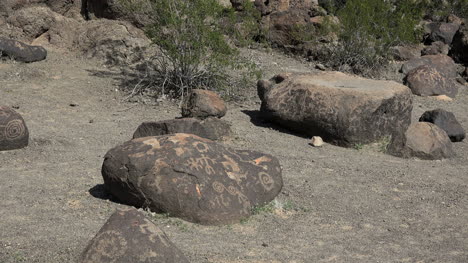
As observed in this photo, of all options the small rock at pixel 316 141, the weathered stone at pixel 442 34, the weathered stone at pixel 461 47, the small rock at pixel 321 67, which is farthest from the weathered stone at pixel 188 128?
the weathered stone at pixel 442 34

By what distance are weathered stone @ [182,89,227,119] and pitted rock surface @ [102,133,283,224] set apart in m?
2.83

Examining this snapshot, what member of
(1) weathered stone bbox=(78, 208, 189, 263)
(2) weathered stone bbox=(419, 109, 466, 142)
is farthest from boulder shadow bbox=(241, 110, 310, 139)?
(1) weathered stone bbox=(78, 208, 189, 263)

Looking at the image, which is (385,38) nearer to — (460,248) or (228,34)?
(228,34)

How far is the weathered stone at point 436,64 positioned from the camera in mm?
13430

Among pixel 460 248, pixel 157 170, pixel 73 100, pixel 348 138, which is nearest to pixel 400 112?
pixel 348 138

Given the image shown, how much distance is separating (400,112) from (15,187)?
5.11 meters

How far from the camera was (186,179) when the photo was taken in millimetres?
5727

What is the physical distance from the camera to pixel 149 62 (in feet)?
38.4

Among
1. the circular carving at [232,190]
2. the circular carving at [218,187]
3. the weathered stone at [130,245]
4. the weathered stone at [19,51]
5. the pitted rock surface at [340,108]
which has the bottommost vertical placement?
the weathered stone at [19,51]

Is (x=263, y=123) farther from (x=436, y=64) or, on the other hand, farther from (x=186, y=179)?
(x=436, y=64)

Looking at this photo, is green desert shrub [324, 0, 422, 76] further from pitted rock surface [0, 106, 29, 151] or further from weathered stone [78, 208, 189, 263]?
weathered stone [78, 208, 189, 263]

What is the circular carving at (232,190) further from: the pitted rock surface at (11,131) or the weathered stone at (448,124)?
the weathered stone at (448,124)

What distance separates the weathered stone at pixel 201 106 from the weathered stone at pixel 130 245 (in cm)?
467

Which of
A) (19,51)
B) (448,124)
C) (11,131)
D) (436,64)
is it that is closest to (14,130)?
(11,131)
